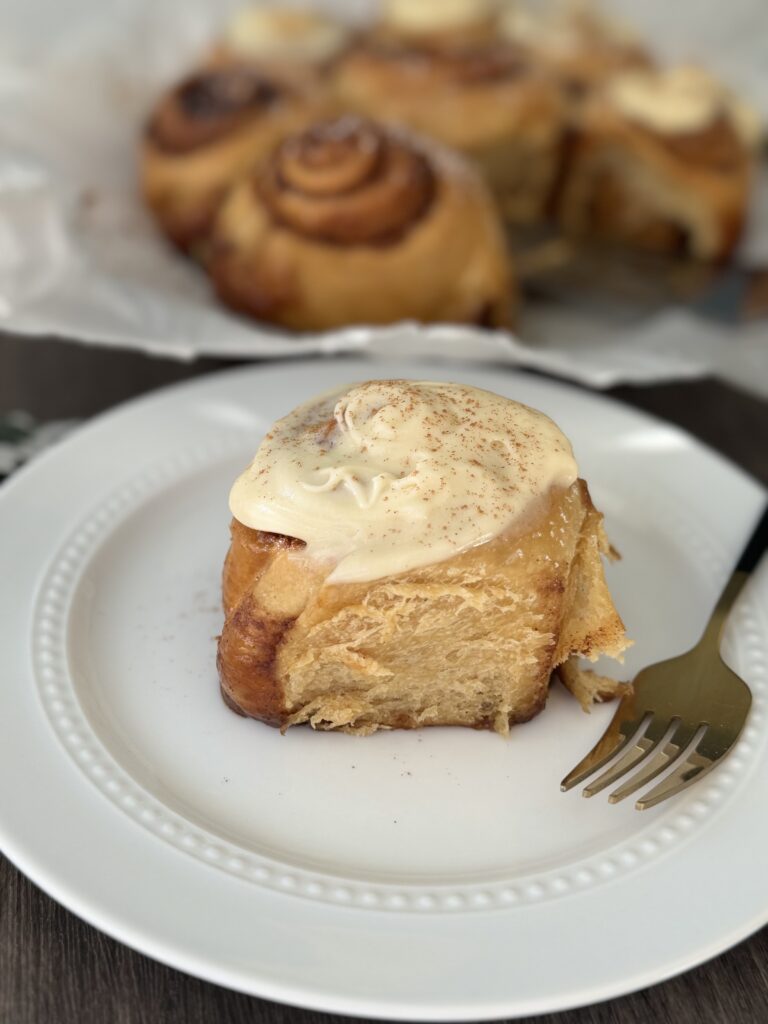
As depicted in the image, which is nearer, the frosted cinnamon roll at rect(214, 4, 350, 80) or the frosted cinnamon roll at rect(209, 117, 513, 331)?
the frosted cinnamon roll at rect(209, 117, 513, 331)

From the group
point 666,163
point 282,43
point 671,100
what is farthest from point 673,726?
point 282,43

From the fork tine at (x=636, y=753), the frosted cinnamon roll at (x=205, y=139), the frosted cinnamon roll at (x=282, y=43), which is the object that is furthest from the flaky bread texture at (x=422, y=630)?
the frosted cinnamon roll at (x=282, y=43)

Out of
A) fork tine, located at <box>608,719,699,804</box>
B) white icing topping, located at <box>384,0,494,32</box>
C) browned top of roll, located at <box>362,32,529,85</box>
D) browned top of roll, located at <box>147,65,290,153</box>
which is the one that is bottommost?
fork tine, located at <box>608,719,699,804</box>

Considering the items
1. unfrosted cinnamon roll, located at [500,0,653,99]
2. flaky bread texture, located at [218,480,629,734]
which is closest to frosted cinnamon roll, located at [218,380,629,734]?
flaky bread texture, located at [218,480,629,734]

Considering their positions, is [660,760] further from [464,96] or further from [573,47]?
[573,47]

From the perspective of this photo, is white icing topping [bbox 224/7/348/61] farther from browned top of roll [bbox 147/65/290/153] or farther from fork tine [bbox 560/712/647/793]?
fork tine [bbox 560/712/647/793]
